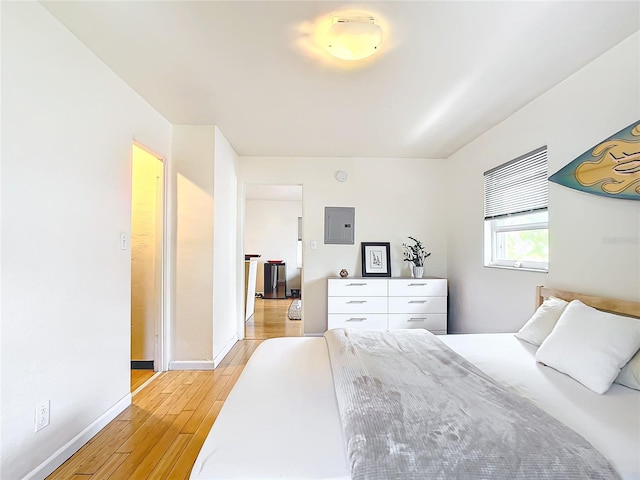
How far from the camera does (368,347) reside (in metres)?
1.77

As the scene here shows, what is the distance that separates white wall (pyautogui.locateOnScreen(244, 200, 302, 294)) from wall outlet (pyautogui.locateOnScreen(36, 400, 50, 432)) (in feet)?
19.2

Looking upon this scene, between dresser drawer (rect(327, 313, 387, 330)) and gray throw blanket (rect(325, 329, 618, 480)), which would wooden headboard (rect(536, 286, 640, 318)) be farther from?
dresser drawer (rect(327, 313, 387, 330))

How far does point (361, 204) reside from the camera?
402 cm

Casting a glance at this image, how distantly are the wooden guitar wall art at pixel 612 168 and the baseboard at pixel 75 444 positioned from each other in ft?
10.9

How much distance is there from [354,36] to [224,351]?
10.3ft

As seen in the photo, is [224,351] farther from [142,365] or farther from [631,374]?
[631,374]

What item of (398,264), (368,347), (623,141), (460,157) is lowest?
(368,347)

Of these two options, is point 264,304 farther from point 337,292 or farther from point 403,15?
point 403,15

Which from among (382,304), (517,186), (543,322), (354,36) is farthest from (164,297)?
(517,186)

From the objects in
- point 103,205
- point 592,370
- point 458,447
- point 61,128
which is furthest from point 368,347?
point 61,128

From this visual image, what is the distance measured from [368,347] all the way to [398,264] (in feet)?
7.81

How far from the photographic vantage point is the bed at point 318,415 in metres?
0.89

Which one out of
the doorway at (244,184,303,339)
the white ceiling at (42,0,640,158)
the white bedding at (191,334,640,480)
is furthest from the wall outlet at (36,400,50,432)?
the doorway at (244,184,303,339)

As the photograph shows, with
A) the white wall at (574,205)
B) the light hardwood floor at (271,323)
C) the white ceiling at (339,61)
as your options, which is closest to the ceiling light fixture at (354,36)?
the white ceiling at (339,61)
